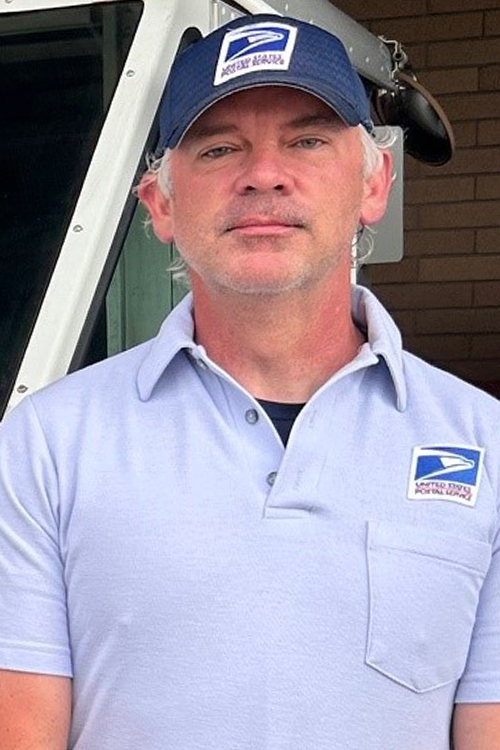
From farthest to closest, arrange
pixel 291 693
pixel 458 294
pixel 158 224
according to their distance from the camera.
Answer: pixel 458 294, pixel 158 224, pixel 291 693

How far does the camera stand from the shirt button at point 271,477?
5.12 feet

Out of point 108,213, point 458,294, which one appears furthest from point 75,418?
point 458,294

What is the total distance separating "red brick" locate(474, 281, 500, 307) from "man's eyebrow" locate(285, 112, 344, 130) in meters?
3.81

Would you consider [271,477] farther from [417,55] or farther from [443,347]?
[417,55]

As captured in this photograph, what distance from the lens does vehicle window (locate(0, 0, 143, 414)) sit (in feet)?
7.07

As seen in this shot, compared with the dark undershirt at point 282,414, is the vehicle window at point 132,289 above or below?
above

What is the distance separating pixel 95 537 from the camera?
153 centimetres

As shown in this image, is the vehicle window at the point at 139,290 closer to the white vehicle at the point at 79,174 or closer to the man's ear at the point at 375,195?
the white vehicle at the point at 79,174

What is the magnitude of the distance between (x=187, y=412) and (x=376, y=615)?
1.10ft

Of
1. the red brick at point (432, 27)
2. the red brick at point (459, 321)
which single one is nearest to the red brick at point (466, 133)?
the red brick at point (432, 27)

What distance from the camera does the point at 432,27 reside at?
5441 mm

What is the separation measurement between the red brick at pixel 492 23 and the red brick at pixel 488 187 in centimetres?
57

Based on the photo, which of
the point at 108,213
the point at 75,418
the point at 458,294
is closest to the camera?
the point at 75,418

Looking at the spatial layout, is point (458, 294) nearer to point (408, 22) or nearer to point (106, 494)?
point (408, 22)
